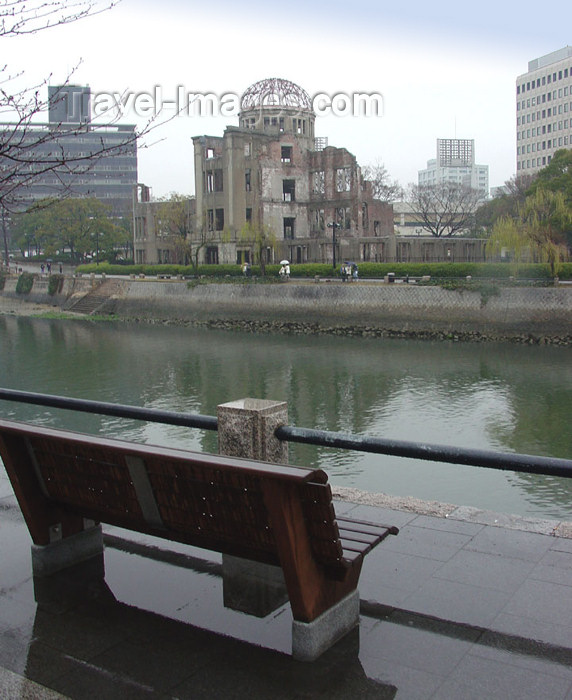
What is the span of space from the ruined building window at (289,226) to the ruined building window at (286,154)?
15.0ft

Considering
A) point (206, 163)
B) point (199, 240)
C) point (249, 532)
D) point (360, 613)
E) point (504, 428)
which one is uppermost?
point (206, 163)

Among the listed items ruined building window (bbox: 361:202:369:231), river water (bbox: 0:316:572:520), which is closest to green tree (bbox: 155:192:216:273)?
ruined building window (bbox: 361:202:369:231)

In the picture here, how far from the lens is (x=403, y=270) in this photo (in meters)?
42.9

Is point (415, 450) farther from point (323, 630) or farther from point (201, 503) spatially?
point (201, 503)

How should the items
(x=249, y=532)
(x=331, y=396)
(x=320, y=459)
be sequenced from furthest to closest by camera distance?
(x=331, y=396) < (x=320, y=459) < (x=249, y=532)

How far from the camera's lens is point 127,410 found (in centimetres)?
503

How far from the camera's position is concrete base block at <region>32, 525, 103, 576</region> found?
458 centimetres

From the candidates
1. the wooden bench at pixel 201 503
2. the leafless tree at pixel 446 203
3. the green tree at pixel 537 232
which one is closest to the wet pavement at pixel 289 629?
the wooden bench at pixel 201 503

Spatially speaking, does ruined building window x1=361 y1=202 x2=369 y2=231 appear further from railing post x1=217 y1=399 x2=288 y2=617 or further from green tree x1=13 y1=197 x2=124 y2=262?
railing post x1=217 y1=399 x2=288 y2=617

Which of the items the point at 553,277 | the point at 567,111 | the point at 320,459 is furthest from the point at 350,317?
the point at 567,111

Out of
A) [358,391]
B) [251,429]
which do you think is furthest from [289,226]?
[251,429]

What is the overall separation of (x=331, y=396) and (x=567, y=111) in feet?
284

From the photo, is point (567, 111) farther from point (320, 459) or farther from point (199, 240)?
point (320, 459)

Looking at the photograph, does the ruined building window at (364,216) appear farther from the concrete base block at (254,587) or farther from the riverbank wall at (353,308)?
the concrete base block at (254,587)
